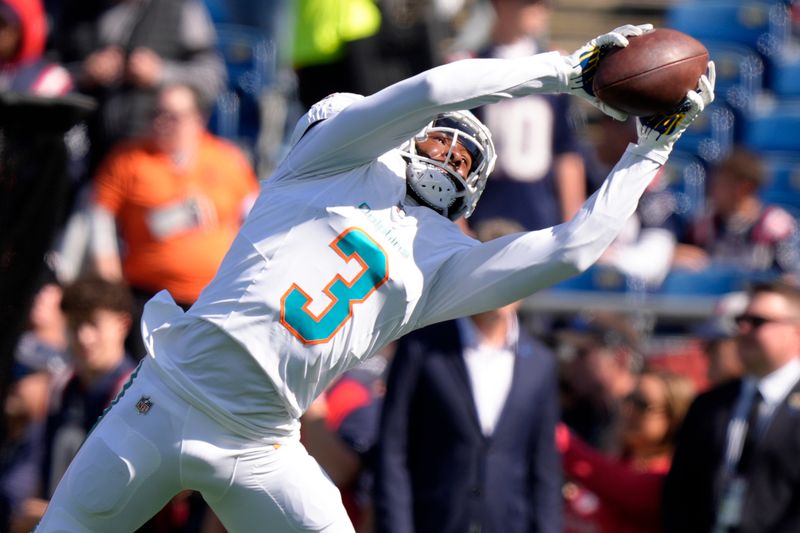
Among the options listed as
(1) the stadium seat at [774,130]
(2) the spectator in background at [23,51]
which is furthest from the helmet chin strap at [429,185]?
(1) the stadium seat at [774,130]

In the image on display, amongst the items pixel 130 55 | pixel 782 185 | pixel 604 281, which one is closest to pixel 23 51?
pixel 130 55

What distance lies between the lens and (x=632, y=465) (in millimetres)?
5852

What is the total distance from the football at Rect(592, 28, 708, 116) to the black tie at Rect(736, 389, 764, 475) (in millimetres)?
1985

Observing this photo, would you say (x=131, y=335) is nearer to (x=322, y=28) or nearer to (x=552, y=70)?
(x=322, y=28)

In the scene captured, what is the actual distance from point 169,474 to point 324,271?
2.16 feet

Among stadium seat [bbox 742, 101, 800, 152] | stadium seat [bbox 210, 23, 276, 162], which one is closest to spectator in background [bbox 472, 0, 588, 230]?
stadium seat [bbox 210, 23, 276, 162]

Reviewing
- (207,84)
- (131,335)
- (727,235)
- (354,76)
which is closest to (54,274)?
(131,335)

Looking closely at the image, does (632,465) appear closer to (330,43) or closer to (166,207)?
(166,207)

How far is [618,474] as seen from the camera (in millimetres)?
5656

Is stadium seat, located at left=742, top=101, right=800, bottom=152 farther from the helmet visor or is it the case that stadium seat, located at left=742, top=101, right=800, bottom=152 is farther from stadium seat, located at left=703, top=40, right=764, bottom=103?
the helmet visor

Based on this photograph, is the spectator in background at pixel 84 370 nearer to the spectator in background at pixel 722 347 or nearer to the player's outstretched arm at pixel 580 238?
the player's outstretched arm at pixel 580 238

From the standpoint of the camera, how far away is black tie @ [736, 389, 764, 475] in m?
5.32

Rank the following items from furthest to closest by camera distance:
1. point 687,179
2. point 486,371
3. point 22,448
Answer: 1. point 687,179
2. point 22,448
3. point 486,371

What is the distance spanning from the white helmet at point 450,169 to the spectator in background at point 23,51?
9.97 feet
